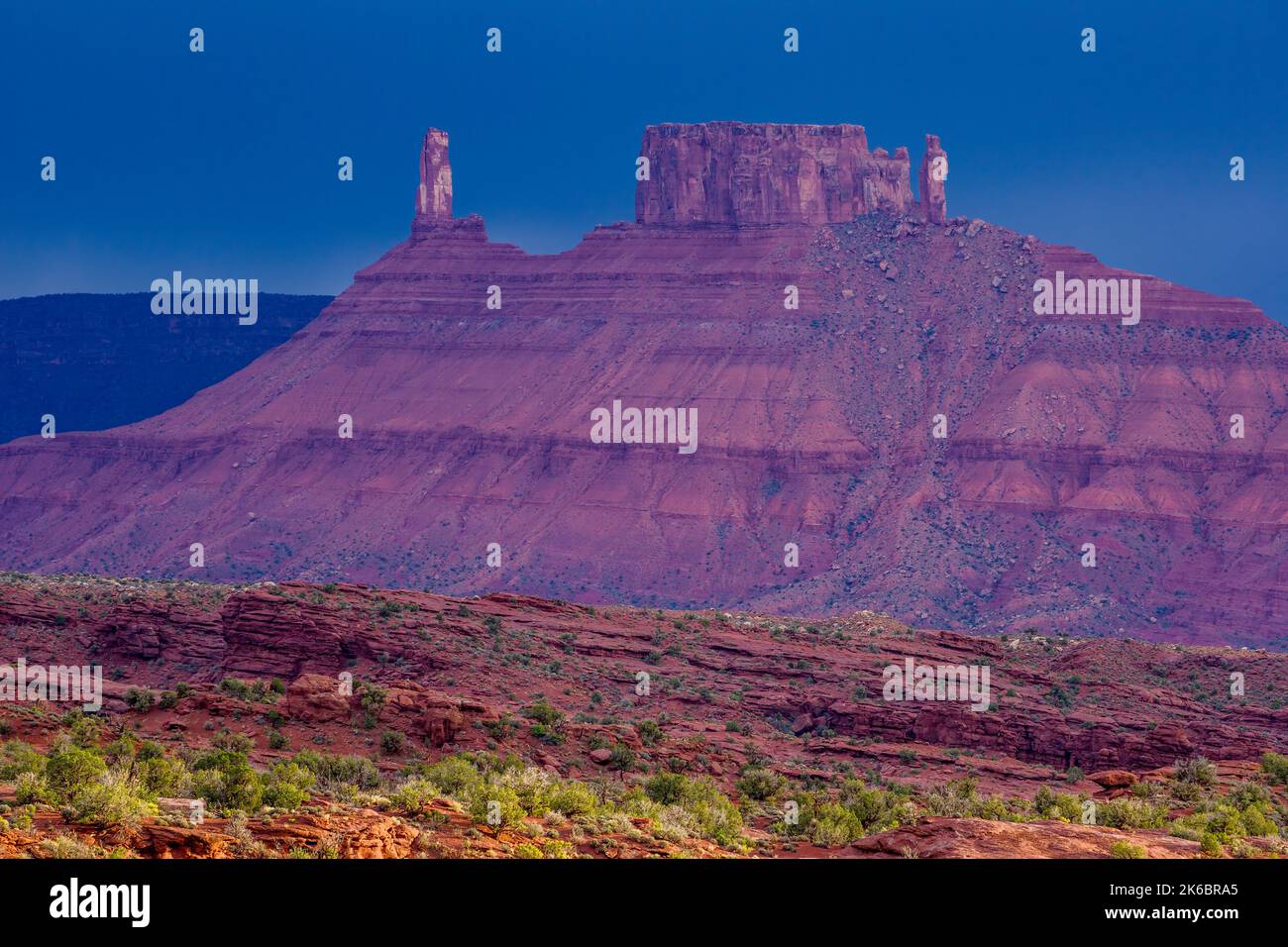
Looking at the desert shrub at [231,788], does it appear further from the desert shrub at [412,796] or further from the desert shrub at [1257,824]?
the desert shrub at [1257,824]

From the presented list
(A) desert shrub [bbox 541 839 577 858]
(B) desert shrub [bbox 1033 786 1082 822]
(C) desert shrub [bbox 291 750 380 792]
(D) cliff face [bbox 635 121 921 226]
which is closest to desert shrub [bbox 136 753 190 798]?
(C) desert shrub [bbox 291 750 380 792]

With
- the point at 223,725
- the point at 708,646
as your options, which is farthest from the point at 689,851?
the point at 708,646

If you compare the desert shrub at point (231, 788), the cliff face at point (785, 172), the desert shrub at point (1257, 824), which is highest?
the cliff face at point (785, 172)

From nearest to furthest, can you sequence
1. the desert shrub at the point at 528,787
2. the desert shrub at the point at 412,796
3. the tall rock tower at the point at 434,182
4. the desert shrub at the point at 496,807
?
the desert shrub at the point at 496,807 < the desert shrub at the point at 412,796 < the desert shrub at the point at 528,787 < the tall rock tower at the point at 434,182

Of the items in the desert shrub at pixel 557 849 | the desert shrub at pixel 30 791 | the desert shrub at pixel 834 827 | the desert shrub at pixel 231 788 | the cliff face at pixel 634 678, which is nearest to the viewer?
the desert shrub at pixel 557 849

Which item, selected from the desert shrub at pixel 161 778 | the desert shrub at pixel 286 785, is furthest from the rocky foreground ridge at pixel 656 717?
the desert shrub at pixel 161 778
